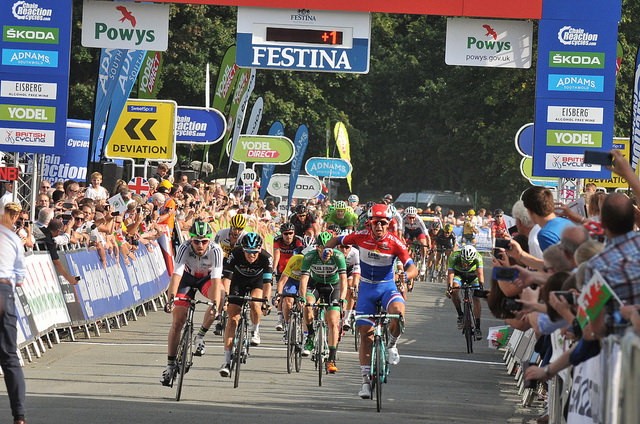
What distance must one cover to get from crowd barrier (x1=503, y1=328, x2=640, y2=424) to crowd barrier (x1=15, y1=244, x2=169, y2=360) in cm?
764

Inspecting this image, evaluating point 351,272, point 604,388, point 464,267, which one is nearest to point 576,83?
point 464,267

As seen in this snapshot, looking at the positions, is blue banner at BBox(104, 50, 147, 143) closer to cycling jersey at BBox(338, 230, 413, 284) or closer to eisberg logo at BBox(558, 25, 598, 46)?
eisberg logo at BBox(558, 25, 598, 46)

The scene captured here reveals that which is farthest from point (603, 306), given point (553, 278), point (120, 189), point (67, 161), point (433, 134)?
point (433, 134)

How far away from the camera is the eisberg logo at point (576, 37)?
20969 mm

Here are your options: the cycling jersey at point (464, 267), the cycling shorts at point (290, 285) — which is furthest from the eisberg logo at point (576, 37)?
the cycling shorts at point (290, 285)

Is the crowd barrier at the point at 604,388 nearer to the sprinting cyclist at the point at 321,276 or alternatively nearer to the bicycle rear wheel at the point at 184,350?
the bicycle rear wheel at the point at 184,350

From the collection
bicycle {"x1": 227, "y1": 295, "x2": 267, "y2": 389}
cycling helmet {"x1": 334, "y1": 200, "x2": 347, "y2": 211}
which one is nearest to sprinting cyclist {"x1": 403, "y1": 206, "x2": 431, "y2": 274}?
cycling helmet {"x1": 334, "y1": 200, "x2": 347, "y2": 211}

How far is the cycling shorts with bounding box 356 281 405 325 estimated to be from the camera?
14.8m

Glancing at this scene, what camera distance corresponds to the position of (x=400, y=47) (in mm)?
80375

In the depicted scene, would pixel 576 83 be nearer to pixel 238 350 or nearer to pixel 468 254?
pixel 468 254

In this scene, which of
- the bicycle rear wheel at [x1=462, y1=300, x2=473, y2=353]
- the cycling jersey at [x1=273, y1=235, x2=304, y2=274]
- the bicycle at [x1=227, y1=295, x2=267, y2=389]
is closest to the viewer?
the bicycle at [x1=227, y1=295, x2=267, y2=389]

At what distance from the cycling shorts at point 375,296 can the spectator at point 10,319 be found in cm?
443

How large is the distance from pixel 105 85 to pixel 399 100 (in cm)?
5461

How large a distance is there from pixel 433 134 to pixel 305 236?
2299 inches
